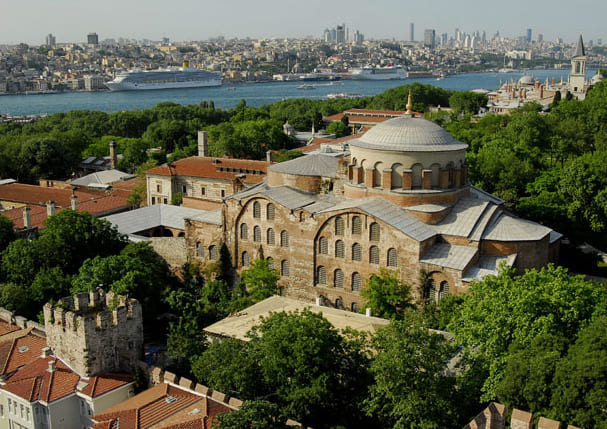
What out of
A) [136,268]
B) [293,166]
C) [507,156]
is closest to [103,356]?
[136,268]

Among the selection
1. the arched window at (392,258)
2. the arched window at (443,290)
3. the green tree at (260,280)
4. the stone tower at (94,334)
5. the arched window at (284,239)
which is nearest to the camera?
the stone tower at (94,334)

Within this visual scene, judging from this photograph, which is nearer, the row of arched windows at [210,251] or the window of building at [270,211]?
the window of building at [270,211]

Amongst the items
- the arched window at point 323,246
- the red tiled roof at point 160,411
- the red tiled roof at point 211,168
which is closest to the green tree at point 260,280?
the arched window at point 323,246

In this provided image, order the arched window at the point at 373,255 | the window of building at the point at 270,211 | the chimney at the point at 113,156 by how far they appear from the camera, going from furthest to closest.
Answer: the chimney at the point at 113,156 < the window of building at the point at 270,211 < the arched window at the point at 373,255

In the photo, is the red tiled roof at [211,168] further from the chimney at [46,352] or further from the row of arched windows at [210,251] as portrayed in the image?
the chimney at [46,352]

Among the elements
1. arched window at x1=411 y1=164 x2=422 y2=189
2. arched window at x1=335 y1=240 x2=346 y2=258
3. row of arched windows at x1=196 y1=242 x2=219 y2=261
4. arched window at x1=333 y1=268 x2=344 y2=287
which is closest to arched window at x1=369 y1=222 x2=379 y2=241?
arched window at x1=335 y1=240 x2=346 y2=258

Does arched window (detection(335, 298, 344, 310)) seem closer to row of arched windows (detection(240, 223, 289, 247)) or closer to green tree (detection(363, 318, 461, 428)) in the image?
row of arched windows (detection(240, 223, 289, 247))

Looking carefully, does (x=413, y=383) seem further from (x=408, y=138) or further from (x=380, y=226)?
(x=408, y=138)
